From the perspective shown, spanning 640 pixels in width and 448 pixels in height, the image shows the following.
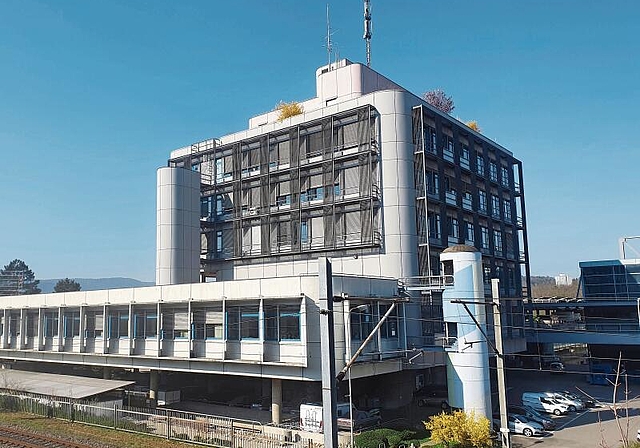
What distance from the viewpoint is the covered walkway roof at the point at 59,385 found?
1635 inches

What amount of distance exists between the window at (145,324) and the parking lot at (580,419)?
1114 inches

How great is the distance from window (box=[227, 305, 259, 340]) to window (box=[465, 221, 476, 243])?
28446 millimetres

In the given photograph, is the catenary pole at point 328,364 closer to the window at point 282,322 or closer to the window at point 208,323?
the window at point 282,322

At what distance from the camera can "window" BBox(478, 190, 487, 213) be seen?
202 ft

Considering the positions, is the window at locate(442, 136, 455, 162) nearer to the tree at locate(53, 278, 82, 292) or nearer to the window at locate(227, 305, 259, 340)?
the window at locate(227, 305, 259, 340)

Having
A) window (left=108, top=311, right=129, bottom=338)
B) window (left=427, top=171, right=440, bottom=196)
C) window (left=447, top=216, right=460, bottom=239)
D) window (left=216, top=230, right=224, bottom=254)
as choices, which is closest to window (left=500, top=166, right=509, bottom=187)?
window (left=447, top=216, right=460, bottom=239)

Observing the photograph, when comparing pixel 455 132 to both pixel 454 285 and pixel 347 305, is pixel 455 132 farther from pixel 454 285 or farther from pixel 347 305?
pixel 347 305

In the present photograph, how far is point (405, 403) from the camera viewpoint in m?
45.5

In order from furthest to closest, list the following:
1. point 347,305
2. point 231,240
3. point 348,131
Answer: point 231,240 < point 348,131 < point 347,305

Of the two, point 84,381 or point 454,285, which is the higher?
point 454,285

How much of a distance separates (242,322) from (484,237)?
33.8 metres

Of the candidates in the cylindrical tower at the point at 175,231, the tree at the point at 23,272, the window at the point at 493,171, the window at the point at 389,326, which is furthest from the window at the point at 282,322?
the tree at the point at 23,272

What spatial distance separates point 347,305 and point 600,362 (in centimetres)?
4408

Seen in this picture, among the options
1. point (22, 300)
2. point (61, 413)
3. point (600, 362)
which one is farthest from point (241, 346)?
point (600, 362)
